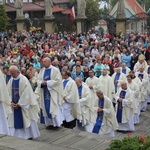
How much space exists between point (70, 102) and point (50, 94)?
0.99 metres

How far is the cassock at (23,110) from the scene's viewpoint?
24.8 ft

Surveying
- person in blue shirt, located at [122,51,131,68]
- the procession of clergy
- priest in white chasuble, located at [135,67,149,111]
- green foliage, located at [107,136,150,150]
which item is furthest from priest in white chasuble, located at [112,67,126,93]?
green foliage, located at [107,136,150,150]

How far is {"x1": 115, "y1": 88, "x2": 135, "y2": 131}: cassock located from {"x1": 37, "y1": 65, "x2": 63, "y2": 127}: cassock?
3002 millimetres

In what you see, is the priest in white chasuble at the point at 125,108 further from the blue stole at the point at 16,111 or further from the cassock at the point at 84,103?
the blue stole at the point at 16,111

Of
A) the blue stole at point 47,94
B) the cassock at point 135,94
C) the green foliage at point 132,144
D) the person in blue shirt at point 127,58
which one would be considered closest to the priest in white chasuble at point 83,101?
the blue stole at point 47,94

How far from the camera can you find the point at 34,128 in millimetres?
7801

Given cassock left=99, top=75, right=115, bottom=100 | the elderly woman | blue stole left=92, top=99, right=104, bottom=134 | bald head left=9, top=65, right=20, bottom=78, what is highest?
bald head left=9, top=65, right=20, bottom=78

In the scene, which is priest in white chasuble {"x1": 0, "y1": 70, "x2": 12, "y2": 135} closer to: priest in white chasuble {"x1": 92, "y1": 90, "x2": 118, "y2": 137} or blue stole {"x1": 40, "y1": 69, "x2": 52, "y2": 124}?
blue stole {"x1": 40, "y1": 69, "x2": 52, "y2": 124}

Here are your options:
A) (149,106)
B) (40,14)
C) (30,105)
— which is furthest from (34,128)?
(40,14)

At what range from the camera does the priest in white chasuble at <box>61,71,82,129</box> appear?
922 cm

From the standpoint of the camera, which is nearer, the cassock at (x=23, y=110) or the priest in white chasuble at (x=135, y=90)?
the cassock at (x=23, y=110)

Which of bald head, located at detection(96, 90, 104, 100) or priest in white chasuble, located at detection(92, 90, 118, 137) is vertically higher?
bald head, located at detection(96, 90, 104, 100)

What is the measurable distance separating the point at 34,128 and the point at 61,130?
0.87 m

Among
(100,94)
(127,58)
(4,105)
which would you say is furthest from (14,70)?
(127,58)
